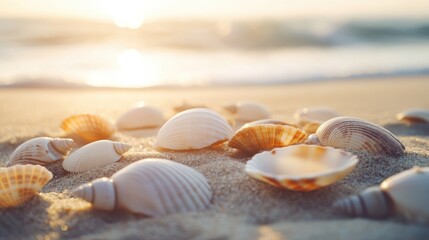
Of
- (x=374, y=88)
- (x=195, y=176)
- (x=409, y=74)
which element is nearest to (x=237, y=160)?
(x=195, y=176)

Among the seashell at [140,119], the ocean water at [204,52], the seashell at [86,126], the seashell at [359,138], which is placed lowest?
the ocean water at [204,52]

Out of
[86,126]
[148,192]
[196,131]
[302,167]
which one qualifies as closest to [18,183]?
[148,192]

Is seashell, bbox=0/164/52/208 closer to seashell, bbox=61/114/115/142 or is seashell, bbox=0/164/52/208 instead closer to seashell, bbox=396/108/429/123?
seashell, bbox=61/114/115/142

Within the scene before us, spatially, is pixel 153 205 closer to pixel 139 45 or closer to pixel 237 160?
pixel 237 160

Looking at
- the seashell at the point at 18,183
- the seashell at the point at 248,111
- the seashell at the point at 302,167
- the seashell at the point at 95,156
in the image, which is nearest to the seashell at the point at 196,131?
the seashell at the point at 95,156

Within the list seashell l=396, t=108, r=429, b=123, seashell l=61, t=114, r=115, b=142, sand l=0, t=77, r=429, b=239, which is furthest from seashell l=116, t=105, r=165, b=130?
seashell l=396, t=108, r=429, b=123

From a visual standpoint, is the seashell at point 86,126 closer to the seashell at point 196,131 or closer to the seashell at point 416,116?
the seashell at point 196,131
